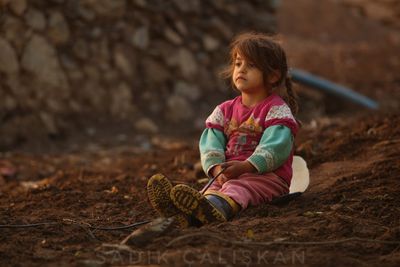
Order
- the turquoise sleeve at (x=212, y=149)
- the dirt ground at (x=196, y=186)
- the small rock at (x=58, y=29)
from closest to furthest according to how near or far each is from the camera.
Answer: the dirt ground at (x=196, y=186), the turquoise sleeve at (x=212, y=149), the small rock at (x=58, y=29)

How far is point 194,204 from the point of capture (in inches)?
123

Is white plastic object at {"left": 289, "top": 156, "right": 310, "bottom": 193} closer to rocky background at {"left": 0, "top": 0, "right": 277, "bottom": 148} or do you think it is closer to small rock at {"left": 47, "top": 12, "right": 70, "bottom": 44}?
rocky background at {"left": 0, "top": 0, "right": 277, "bottom": 148}

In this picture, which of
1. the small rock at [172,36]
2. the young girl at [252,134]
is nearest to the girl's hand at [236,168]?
the young girl at [252,134]

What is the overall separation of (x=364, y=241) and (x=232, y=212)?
0.71 meters

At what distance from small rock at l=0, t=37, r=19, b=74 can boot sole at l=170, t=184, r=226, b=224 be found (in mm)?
3538

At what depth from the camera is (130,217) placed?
3541 mm

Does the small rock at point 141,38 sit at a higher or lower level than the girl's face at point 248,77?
higher

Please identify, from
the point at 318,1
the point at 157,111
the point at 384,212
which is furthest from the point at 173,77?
the point at 318,1

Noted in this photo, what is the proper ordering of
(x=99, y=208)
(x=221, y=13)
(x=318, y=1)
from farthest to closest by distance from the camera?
(x=318, y=1)
(x=221, y=13)
(x=99, y=208)

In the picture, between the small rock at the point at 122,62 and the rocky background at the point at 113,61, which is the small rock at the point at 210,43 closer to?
the rocky background at the point at 113,61

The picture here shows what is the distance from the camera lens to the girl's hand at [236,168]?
3.42m

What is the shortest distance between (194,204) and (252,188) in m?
0.42

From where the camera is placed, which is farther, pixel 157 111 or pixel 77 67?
pixel 157 111

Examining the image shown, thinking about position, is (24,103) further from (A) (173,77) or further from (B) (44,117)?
(A) (173,77)
